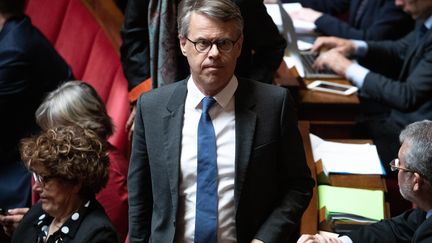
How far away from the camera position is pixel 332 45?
3760 mm

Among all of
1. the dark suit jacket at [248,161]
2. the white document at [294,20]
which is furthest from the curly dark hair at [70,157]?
the white document at [294,20]

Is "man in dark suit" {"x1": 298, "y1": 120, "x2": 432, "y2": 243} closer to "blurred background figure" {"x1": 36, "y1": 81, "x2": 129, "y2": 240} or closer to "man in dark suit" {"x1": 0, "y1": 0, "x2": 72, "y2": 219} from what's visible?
"blurred background figure" {"x1": 36, "y1": 81, "x2": 129, "y2": 240}

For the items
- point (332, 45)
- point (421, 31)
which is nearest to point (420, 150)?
point (421, 31)

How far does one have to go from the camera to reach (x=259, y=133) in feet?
6.07

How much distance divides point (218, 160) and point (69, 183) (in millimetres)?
450

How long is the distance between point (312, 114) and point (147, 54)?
96 cm

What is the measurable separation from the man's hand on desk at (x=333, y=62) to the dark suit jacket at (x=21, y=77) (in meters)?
1.32

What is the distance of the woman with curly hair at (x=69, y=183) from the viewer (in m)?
1.96

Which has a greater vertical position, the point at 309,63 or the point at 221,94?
the point at 221,94

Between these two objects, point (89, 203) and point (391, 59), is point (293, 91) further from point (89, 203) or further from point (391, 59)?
point (89, 203)

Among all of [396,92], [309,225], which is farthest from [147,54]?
[396,92]

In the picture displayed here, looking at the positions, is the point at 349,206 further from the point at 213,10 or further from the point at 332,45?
the point at 332,45

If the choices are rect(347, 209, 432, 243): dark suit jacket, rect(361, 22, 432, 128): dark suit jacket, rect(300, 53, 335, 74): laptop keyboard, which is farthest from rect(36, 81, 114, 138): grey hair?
rect(361, 22, 432, 128): dark suit jacket

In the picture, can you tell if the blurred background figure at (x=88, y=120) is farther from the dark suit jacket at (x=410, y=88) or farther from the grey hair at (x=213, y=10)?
the dark suit jacket at (x=410, y=88)
